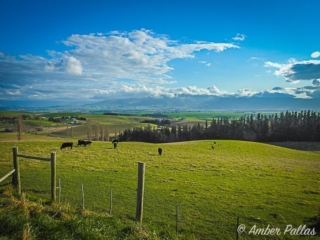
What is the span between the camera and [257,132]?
106438 mm

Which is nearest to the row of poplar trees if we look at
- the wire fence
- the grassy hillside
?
the grassy hillside

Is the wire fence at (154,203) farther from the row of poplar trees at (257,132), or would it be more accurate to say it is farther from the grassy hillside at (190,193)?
the row of poplar trees at (257,132)

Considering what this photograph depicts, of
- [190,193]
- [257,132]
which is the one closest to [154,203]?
[190,193]

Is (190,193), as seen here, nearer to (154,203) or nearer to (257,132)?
(154,203)

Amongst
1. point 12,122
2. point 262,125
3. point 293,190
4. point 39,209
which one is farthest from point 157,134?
point 39,209

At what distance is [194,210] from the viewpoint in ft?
45.9

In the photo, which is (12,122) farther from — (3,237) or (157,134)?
(3,237)

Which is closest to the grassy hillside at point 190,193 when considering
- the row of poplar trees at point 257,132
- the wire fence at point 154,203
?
the wire fence at point 154,203

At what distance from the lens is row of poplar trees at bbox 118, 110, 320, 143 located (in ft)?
A: 322

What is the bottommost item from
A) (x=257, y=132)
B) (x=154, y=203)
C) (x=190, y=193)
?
(x=257, y=132)

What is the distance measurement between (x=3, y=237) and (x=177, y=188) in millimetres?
15248

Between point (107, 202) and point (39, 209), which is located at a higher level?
point (39, 209)

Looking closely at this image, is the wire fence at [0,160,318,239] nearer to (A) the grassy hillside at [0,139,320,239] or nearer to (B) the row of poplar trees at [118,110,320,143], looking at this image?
(A) the grassy hillside at [0,139,320,239]

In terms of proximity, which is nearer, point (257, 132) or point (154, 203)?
point (154, 203)
